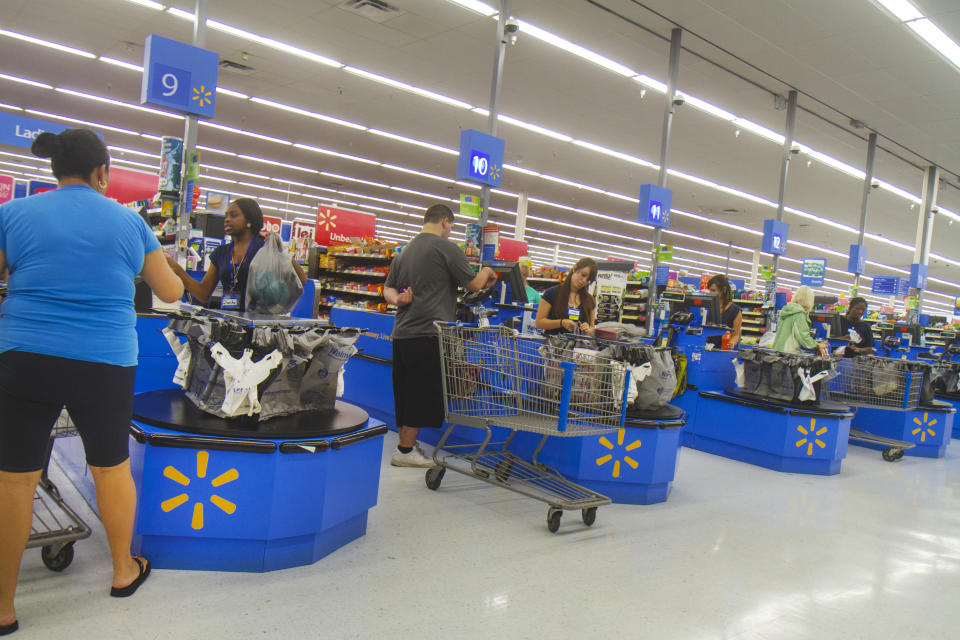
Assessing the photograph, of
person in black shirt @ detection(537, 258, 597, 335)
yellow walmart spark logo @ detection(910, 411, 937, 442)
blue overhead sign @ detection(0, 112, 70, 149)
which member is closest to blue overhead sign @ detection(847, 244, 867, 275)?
yellow walmart spark logo @ detection(910, 411, 937, 442)

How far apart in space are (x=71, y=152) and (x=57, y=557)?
4.65 feet

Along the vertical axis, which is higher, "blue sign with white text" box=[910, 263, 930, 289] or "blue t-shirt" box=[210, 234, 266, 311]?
"blue sign with white text" box=[910, 263, 930, 289]

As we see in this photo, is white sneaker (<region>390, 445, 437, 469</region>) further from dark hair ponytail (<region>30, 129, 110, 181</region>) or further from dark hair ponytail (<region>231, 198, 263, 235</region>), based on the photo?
dark hair ponytail (<region>30, 129, 110, 181</region>)

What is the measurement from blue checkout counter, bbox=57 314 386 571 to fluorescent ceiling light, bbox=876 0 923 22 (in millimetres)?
6846

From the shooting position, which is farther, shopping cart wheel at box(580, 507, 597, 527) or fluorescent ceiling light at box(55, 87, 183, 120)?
fluorescent ceiling light at box(55, 87, 183, 120)

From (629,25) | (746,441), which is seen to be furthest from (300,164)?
(746,441)

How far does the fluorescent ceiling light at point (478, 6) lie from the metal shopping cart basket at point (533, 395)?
506 centimetres

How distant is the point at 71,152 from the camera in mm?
1850

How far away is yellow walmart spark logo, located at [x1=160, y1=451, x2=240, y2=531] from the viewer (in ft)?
7.26

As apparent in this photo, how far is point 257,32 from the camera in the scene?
829 centimetres

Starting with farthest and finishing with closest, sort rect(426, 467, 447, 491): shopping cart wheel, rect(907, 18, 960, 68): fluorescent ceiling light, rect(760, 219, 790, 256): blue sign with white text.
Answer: rect(760, 219, 790, 256): blue sign with white text
rect(907, 18, 960, 68): fluorescent ceiling light
rect(426, 467, 447, 491): shopping cart wheel

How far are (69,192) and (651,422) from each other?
3.05 meters

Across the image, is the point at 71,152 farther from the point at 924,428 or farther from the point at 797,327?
the point at 924,428

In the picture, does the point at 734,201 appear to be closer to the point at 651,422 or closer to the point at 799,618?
the point at 651,422
